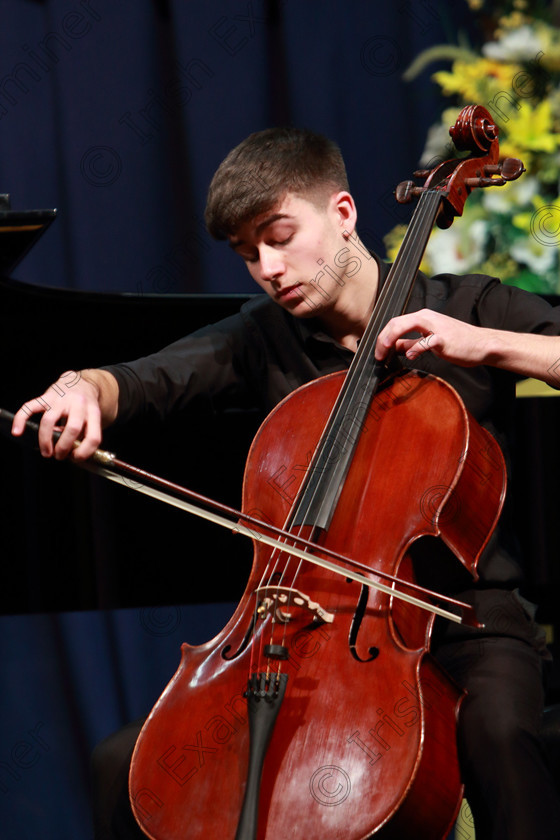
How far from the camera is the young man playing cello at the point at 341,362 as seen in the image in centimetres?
104

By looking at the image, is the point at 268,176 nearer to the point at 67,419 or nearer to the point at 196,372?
the point at 196,372

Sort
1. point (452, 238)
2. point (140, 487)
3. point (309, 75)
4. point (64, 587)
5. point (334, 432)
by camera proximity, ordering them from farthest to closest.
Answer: point (309, 75), point (452, 238), point (64, 587), point (334, 432), point (140, 487)

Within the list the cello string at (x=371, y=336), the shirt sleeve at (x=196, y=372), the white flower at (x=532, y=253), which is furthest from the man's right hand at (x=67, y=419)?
the white flower at (x=532, y=253)

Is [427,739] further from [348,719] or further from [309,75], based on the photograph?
[309,75]

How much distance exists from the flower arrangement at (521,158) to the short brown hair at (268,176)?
3.07ft

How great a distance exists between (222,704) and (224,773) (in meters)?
0.08

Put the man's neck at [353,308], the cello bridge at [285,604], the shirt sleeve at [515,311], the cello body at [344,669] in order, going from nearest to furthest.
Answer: the cello body at [344,669] → the cello bridge at [285,604] → the shirt sleeve at [515,311] → the man's neck at [353,308]

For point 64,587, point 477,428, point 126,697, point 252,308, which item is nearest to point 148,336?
point 252,308

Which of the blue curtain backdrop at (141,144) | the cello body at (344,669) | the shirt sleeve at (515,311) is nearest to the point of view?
the cello body at (344,669)

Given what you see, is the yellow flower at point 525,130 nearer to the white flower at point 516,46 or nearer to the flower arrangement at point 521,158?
the flower arrangement at point 521,158

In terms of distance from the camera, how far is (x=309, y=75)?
2.69m

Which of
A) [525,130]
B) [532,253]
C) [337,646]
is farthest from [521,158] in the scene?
[337,646]

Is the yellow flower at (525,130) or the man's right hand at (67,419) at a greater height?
the yellow flower at (525,130)

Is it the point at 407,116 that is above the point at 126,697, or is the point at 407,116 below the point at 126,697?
above
